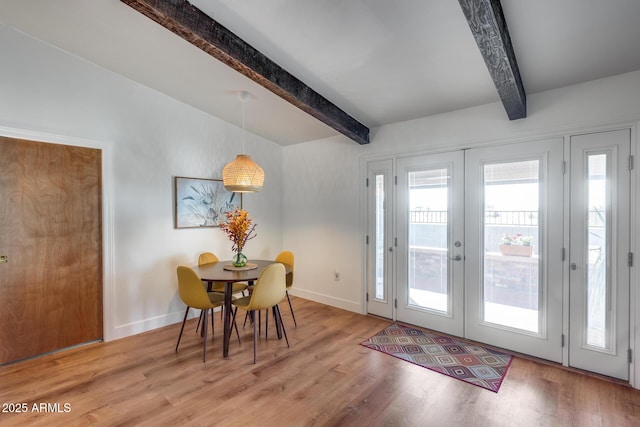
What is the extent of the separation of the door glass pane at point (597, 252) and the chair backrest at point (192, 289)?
3.35 metres

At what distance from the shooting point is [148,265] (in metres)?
3.47

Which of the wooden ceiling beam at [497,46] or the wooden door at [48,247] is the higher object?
the wooden ceiling beam at [497,46]

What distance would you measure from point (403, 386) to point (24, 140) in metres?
3.93

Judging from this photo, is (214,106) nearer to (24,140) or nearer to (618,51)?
(24,140)

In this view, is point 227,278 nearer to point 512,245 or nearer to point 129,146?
point 129,146

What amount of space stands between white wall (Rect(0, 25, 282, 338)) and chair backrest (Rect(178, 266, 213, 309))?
964mm

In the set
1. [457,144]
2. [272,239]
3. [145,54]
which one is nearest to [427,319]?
[457,144]

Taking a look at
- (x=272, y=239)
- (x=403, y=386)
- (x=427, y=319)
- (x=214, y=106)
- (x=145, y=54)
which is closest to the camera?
(x=403, y=386)

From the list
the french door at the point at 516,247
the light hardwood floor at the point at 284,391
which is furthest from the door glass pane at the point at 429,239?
the light hardwood floor at the point at 284,391

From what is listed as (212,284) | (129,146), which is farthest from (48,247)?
(212,284)

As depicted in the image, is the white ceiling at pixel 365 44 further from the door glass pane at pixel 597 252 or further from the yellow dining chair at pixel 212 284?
the yellow dining chair at pixel 212 284

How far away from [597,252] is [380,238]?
2055mm

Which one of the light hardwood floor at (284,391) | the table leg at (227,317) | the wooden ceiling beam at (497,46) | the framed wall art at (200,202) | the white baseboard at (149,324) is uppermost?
the wooden ceiling beam at (497,46)

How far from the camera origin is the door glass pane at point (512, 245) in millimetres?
2779
